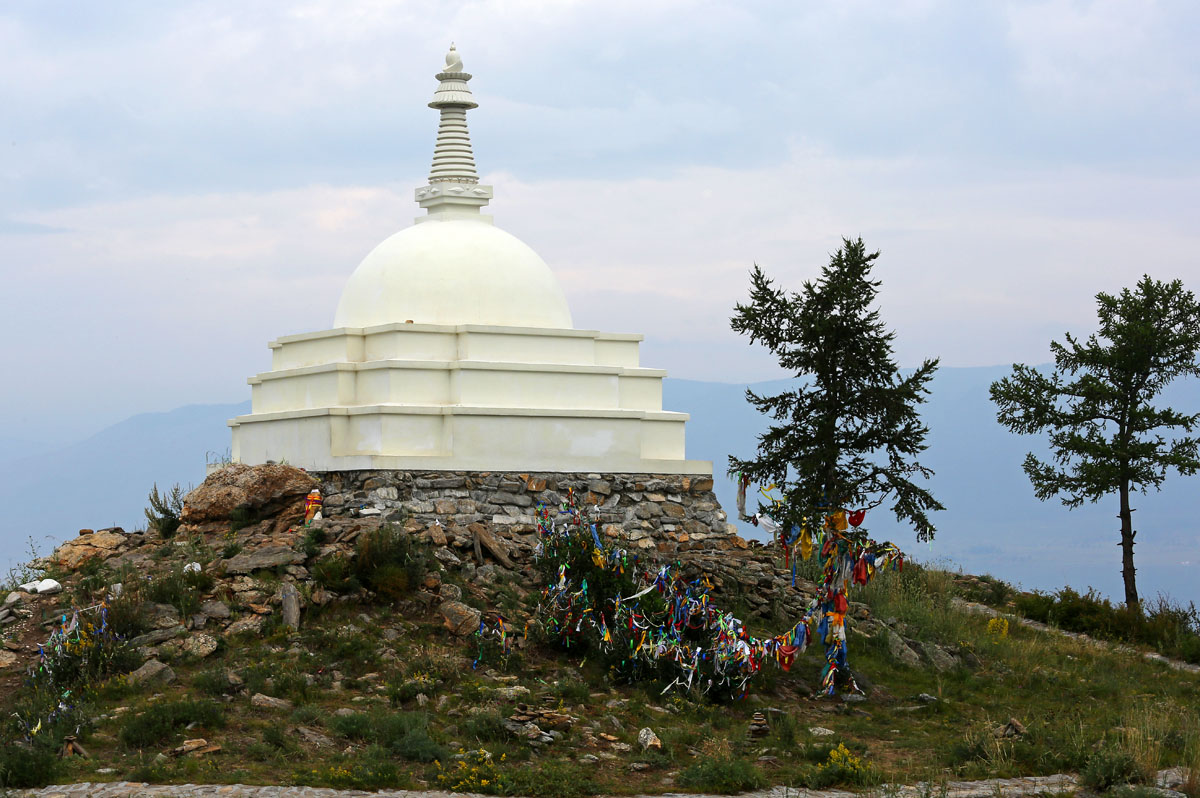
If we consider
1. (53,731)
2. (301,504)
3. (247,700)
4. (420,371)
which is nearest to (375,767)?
(247,700)

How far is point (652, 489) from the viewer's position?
21.4 m

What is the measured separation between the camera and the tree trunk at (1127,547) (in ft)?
75.5

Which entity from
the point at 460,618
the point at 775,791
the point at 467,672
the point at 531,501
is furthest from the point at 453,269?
the point at 775,791

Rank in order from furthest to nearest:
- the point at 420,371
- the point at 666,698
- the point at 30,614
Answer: the point at 420,371
the point at 30,614
the point at 666,698

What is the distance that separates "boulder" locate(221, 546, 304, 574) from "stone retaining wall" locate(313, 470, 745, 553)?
1.74m

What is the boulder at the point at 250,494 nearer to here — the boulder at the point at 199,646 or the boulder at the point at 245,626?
the boulder at the point at 245,626

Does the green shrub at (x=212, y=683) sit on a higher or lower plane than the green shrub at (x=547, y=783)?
higher

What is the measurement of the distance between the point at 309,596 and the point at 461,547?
2484 mm

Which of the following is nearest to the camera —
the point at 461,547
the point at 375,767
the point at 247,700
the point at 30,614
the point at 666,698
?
the point at 375,767

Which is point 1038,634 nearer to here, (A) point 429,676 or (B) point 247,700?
(A) point 429,676

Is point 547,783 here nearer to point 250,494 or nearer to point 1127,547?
point 250,494

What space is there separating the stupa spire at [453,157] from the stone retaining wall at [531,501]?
5.36 m

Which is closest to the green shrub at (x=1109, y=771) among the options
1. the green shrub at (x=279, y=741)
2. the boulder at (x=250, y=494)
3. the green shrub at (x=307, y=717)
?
the green shrub at (x=307, y=717)

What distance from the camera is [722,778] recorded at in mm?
13344
